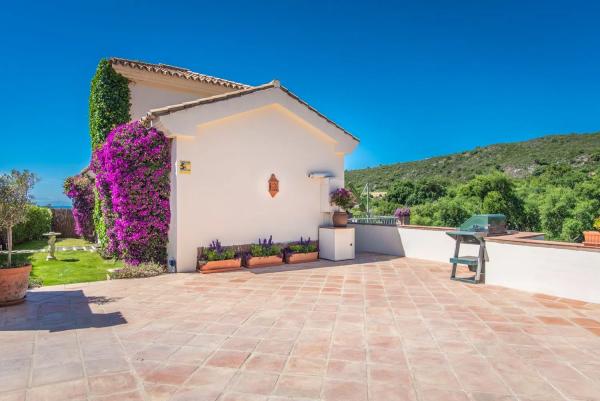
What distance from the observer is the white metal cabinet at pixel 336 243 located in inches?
401

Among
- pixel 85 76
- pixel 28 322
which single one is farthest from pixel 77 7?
pixel 28 322

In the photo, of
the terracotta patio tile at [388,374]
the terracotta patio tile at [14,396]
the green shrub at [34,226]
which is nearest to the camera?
the terracotta patio tile at [14,396]

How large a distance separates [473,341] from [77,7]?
13.1 meters

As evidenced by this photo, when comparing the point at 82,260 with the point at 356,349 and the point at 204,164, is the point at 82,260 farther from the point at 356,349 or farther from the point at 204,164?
the point at 356,349

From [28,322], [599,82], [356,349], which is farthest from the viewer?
[599,82]

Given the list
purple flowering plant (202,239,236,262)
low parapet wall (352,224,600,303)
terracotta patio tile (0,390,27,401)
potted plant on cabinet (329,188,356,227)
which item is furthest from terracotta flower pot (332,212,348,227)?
terracotta patio tile (0,390,27,401)

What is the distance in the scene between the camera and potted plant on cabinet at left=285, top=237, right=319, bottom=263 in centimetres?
988

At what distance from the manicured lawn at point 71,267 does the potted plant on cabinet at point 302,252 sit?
4.51 metres

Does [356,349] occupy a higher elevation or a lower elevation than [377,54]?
lower

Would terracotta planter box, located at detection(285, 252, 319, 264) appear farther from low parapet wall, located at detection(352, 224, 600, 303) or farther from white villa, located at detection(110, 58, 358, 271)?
low parapet wall, located at detection(352, 224, 600, 303)

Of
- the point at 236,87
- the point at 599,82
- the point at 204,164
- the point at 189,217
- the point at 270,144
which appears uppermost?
the point at 599,82

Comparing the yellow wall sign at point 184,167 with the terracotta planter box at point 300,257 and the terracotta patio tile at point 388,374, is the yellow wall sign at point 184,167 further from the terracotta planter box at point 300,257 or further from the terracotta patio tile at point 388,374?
the terracotta patio tile at point 388,374

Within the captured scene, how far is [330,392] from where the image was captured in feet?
10.2

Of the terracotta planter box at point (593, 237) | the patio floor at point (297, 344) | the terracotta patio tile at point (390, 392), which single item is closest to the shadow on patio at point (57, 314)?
the patio floor at point (297, 344)
